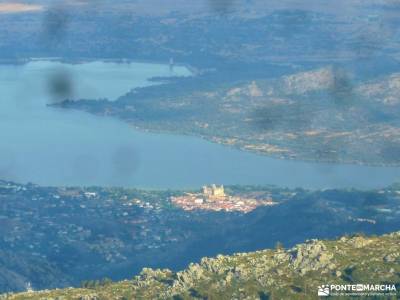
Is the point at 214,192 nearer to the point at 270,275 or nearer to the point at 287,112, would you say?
the point at 287,112

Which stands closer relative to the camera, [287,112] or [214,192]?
[214,192]

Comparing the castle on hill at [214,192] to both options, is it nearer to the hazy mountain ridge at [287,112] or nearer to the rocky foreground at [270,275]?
the hazy mountain ridge at [287,112]

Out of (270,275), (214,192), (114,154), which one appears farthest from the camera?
(114,154)

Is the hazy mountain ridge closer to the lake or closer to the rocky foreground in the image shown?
the lake

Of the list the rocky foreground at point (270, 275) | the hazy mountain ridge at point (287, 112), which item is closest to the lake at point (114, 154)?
the hazy mountain ridge at point (287, 112)

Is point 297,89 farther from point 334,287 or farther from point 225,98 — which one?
→ point 334,287

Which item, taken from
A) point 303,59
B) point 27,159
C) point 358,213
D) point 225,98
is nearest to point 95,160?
point 27,159

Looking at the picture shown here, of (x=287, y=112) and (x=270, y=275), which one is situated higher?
(x=270, y=275)

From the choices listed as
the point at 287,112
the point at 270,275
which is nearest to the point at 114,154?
the point at 287,112
